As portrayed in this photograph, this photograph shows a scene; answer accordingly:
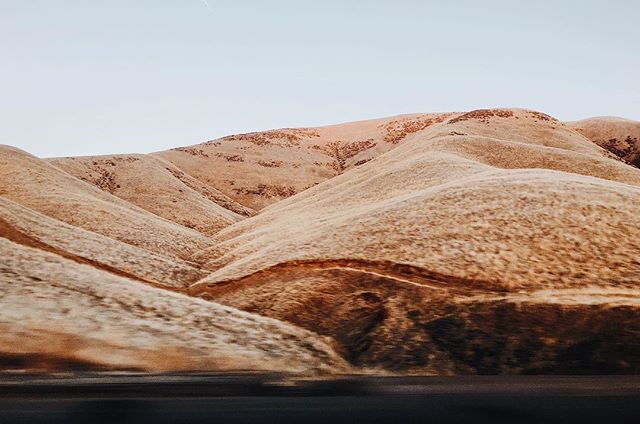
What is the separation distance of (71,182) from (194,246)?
23.4m

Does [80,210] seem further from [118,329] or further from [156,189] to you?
[118,329]

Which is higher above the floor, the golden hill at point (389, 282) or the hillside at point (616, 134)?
the hillside at point (616, 134)

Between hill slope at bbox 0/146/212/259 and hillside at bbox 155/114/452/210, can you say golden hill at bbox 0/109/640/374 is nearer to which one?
hill slope at bbox 0/146/212/259

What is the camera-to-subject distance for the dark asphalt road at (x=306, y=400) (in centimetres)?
482

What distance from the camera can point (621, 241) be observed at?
71.2ft

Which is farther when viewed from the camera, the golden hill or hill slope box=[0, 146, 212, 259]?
hill slope box=[0, 146, 212, 259]

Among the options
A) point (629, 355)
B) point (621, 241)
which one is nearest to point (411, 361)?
point (629, 355)

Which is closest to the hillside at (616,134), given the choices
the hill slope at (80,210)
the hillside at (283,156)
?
the hillside at (283,156)

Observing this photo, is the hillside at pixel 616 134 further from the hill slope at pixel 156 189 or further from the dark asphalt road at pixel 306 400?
the dark asphalt road at pixel 306 400

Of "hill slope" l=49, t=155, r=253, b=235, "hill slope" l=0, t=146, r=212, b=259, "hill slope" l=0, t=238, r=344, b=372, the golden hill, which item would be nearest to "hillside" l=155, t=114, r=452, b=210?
"hill slope" l=49, t=155, r=253, b=235

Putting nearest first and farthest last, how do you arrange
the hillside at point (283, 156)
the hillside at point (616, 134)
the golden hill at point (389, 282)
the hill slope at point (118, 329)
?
1. the hill slope at point (118, 329)
2. the golden hill at point (389, 282)
3. the hillside at point (283, 156)
4. the hillside at point (616, 134)

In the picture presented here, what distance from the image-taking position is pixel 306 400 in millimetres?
5207

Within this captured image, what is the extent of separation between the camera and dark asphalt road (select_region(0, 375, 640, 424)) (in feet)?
15.8

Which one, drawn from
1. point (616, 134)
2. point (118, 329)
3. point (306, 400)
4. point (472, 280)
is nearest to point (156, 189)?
point (472, 280)
